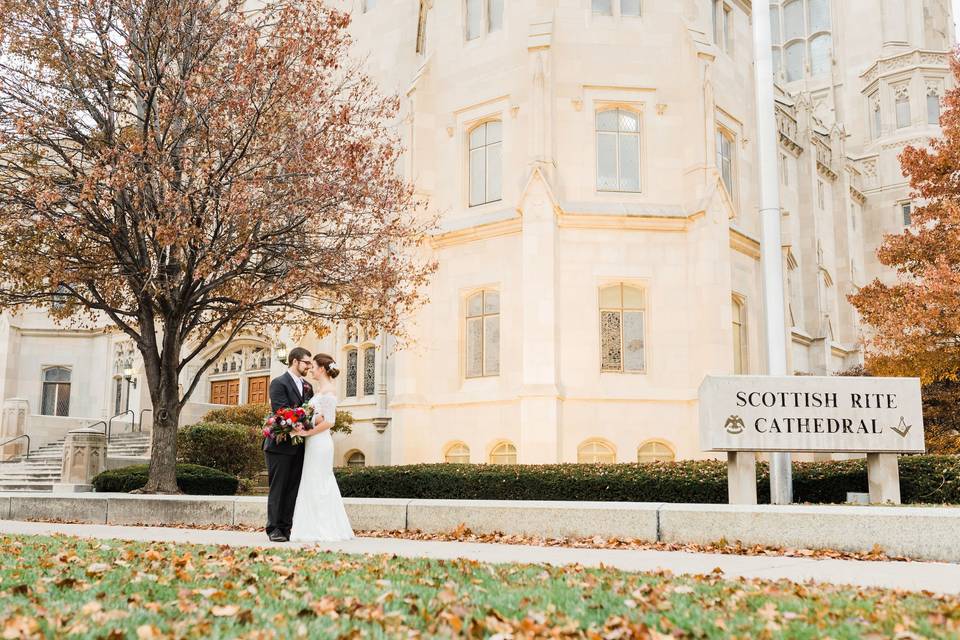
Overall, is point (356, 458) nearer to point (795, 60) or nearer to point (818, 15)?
point (795, 60)

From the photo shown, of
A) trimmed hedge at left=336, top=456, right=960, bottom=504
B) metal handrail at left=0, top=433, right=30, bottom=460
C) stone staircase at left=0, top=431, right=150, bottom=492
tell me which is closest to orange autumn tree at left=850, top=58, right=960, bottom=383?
trimmed hedge at left=336, top=456, right=960, bottom=504

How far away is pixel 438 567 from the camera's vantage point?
668cm

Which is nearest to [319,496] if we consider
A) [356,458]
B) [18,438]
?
[356,458]

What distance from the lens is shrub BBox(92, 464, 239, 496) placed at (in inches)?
677

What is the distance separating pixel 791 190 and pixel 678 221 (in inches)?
627

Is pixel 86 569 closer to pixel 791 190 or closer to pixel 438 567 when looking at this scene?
pixel 438 567

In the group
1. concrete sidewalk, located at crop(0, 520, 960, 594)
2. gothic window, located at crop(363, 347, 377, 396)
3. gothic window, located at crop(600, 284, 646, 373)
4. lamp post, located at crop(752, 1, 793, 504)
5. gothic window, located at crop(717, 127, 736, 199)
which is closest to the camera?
concrete sidewalk, located at crop(0, 520, 960, 594)

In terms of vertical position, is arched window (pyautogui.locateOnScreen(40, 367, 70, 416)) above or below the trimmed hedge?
above

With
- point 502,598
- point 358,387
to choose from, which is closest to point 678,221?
point 358,387

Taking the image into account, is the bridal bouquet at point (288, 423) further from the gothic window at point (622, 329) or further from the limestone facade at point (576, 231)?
the gothic window at point (622, 329)

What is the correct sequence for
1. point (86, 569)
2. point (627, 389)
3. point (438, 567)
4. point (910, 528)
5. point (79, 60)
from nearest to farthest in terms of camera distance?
point (86, 569), point (438, 567), point (910, 528), point (79, 60), point (627, 389)

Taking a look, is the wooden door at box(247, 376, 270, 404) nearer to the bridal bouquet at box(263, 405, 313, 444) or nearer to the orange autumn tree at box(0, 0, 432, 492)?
the orange autumn tree at box(0, 0, 432, 492)

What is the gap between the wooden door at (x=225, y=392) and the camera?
31.3 m

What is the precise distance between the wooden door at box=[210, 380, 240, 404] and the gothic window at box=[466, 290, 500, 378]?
42.6 ft
